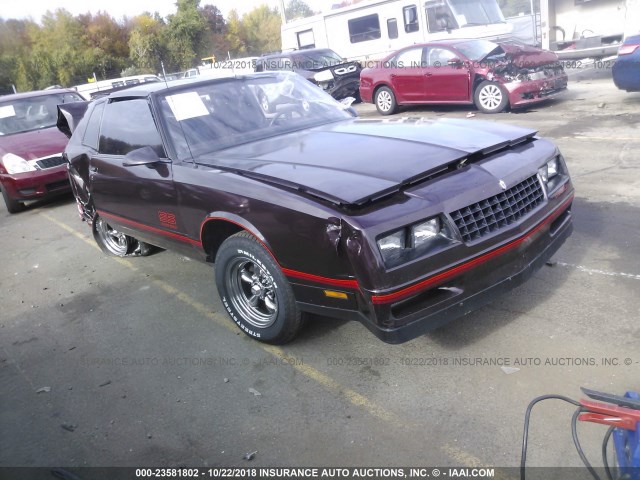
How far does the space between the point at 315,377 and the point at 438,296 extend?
37.1 inches

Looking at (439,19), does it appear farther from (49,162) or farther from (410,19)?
(49,162)

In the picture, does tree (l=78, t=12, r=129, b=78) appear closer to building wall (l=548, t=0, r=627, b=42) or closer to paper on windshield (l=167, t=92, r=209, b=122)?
building wall (l=548, t=0, r=627, b=42)

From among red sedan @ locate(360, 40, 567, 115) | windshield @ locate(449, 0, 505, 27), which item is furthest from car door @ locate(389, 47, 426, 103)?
windshield @ locate(449, 0, 505, 27)

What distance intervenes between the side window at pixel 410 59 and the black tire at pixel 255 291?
937 centimetres

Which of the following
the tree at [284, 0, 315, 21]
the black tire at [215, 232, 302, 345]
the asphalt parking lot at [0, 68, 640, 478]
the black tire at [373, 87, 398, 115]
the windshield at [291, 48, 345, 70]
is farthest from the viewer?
the tree at [284, 0, 315, 21]

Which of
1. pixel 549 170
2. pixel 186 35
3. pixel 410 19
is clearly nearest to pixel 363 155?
pixel 549 170

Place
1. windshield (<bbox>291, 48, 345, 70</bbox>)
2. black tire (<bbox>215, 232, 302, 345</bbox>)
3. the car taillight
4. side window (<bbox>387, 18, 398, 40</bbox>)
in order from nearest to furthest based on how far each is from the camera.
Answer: black tire (<bbox>215, 232, 302, 345</bbox>) → the car taillight → windshield (<bbox>291, 48, 345, 70</bbox>) → side window (<bbox>387, 18, 398, 40</bbox>)

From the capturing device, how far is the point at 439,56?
37.5 ft

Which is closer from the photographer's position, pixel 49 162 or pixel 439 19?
pixel 49 162

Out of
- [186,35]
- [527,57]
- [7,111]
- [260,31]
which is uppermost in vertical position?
[260,31]

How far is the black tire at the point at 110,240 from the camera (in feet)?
19.2

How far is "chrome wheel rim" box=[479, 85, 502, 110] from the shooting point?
10602mm

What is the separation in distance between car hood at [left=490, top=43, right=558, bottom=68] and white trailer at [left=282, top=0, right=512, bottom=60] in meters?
4.20

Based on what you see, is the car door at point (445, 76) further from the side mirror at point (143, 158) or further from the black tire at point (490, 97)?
the side mirror at point (143, 158)
